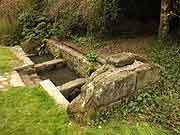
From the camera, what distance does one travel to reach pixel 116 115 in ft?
14.7

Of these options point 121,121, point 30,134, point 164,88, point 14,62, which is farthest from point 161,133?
point 14,62

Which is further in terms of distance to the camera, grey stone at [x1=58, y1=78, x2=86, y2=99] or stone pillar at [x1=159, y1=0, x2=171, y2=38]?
stone pillar at [x1=159, y1=0, x2=171, y2=38]

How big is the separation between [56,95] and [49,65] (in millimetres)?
2454

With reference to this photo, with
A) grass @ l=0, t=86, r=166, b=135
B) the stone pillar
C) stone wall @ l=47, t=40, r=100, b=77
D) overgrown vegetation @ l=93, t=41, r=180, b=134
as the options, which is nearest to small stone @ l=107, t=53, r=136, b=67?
overgrown vegetation @ l=93, t=41, r=180, b=134

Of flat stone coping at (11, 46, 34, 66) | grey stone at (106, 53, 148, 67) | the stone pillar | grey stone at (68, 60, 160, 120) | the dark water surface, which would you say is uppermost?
the stone pillar

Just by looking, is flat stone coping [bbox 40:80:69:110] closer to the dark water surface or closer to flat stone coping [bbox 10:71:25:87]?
flat stone coping [bbox 10:71:25:87]

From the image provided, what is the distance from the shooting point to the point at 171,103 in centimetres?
452

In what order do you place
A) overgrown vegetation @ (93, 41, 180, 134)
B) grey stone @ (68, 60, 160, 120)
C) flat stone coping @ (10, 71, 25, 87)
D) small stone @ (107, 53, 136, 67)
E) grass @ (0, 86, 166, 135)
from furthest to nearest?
flat stone coping @ (10, 71, 25, 87) → small stone @ (107, 53, 136, 67) → grey stone @ (68, 60, 160, 120) → overgrown vegetation @ (93, 41, 180, 134) → grass @ (0, 86, 166, 135)

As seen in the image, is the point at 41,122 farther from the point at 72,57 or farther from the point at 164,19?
the point at 164,19

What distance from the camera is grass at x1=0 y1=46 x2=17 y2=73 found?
7.52 m

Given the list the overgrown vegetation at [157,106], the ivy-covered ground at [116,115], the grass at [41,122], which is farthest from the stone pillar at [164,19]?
the grass at [41,122]

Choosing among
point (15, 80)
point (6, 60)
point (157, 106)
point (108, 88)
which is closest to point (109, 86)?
point (108, 88)

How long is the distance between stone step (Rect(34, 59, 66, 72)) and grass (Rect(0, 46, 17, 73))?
799 mm

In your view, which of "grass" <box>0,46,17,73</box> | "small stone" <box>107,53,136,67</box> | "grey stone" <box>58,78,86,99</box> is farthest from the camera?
"grass" <box>0,46,17,73</box>
